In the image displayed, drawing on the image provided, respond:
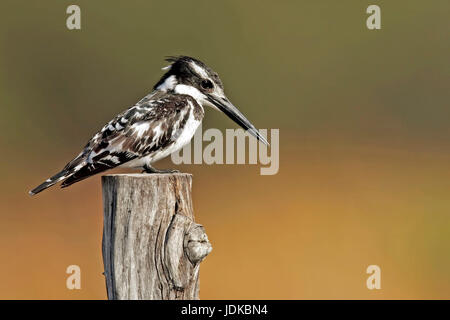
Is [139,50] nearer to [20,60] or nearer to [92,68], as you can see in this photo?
[92,68]

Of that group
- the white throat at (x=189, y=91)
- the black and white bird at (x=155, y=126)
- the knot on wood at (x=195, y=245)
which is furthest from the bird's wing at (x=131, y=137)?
the knot on wood at (x=195, y=245)

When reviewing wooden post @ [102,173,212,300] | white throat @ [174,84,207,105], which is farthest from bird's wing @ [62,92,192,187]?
wooden post @ [102,173,212,300]

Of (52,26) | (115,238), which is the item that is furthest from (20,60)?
(115,238)

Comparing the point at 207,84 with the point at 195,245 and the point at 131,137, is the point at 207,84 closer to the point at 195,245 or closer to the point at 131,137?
the point at 131,137

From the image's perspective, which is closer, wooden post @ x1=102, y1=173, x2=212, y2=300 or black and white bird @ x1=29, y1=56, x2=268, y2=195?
wooden post @ x1=102, y1=173, x2=212, y2=300

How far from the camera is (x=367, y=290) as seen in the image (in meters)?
8.52

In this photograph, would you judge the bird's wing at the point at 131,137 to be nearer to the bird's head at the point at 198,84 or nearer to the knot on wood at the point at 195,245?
the bird's head at the point at 198,84

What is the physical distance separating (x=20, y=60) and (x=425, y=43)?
6528mm

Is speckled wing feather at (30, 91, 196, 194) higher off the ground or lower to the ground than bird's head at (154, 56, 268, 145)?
lower

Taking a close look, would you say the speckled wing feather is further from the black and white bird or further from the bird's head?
the bird's head

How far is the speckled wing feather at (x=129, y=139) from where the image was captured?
14.6 ft

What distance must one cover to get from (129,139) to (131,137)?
2 centimetres

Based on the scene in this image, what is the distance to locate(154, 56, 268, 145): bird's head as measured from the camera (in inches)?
203

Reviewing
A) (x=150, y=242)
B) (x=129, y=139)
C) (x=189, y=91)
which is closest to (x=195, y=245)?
(x=150, y=242)
